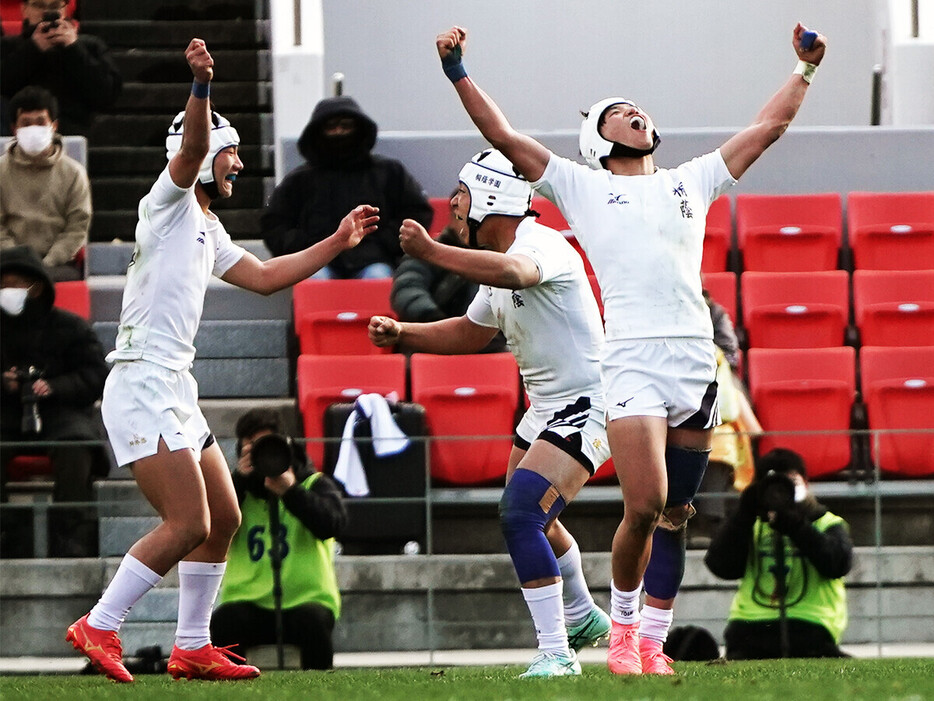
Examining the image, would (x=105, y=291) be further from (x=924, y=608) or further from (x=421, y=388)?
(x=924, y=608)

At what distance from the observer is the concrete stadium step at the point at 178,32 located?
14.4m

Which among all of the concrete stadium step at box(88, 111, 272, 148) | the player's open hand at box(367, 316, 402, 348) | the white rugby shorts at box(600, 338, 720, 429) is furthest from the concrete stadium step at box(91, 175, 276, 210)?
the white rugby shorts at box(600, 338, 720, 429)

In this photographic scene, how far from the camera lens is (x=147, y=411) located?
706 cm

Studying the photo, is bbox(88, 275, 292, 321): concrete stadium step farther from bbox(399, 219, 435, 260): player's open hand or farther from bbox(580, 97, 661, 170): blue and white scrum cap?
bbox(399, 219, 435, 260): player's open hand

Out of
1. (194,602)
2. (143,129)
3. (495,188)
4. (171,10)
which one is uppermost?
(171,10)

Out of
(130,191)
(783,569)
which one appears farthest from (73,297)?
(783,569)

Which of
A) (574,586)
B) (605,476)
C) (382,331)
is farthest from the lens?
(605,476)

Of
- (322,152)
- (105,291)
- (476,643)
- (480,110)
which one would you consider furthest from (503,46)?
(480,110)

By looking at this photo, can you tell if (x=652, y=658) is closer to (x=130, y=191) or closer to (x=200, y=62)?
(x=200, y=62)

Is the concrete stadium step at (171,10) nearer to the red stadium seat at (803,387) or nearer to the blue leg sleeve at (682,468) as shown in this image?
the red stadium seat at (803,387)

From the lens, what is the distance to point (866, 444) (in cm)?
952

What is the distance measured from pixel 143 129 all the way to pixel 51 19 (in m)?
1.33

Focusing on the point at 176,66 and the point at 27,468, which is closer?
the point at 27,468

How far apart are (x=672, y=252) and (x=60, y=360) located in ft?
15.3
